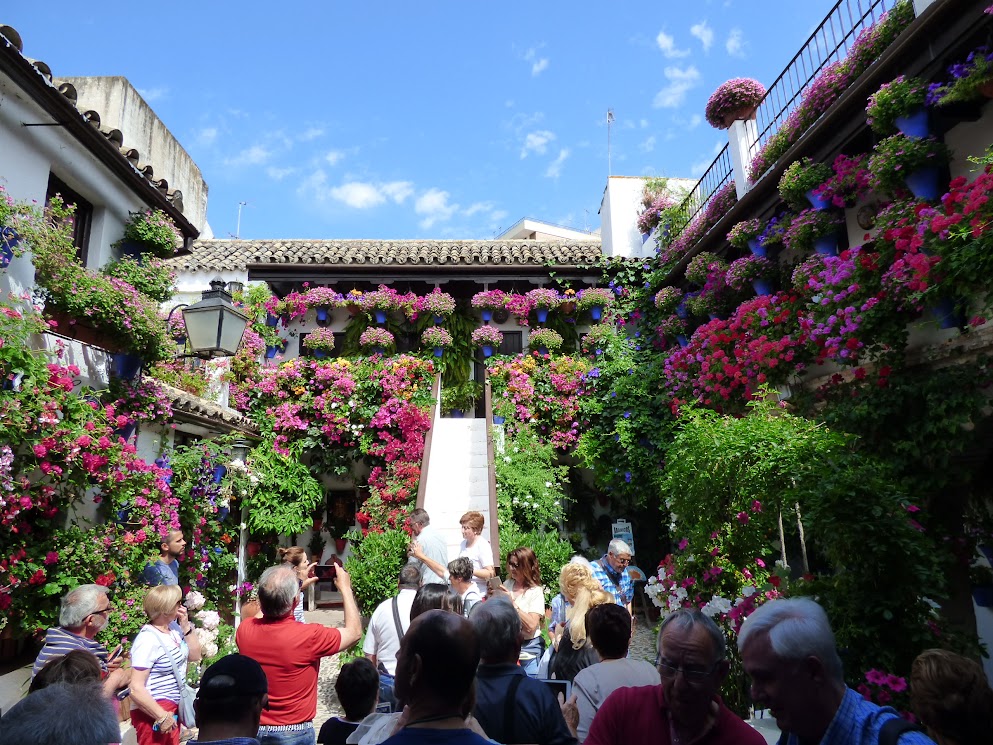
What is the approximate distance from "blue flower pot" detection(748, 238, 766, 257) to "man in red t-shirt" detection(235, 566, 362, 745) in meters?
7.07

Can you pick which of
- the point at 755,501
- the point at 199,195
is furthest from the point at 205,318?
the point at 199,195

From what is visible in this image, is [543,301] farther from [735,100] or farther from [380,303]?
[735,100]

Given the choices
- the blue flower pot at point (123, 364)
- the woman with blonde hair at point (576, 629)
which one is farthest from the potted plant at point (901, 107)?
the blue flower pot at point (123, 364)

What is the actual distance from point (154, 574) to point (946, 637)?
22.3 ft

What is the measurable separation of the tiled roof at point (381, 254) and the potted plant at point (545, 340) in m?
1.72

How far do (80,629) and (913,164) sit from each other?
7273mm

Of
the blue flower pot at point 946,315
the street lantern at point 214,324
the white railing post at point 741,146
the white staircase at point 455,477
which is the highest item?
the white railing post at point 741,146

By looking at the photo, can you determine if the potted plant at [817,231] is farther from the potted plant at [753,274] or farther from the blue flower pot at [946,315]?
the blue flower pot at [946,315]

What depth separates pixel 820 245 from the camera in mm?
6902

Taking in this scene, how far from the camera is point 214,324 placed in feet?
21.4

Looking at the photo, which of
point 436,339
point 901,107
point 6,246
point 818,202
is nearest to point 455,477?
point 436,339

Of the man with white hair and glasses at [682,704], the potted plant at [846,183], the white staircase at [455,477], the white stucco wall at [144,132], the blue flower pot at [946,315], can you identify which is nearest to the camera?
the man with white hair and glasses at [682,704]

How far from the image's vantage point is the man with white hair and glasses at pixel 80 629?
3.32 metres

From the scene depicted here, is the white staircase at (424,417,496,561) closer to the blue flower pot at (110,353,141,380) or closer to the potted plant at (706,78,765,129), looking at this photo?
the blue flower pot at (110,353,141,380)
